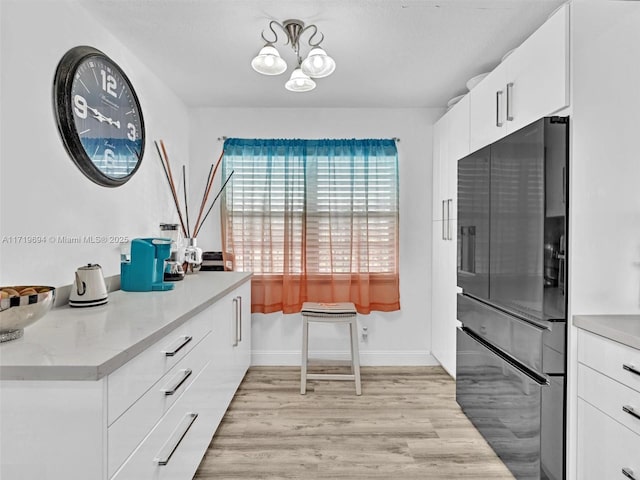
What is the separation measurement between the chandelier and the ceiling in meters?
0.05

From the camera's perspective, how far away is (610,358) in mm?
1427

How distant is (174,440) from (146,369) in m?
0.41

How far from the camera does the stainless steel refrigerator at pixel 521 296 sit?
165 centimetres

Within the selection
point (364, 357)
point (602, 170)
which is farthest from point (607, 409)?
point (364, 357)

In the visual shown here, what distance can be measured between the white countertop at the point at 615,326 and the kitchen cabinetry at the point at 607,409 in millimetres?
28

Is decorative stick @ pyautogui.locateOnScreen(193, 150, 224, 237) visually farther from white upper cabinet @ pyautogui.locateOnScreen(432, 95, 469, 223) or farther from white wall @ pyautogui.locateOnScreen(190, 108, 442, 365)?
white upper cabinet @ pyautogui.locateOnScreen(432, 95, 469, 223)

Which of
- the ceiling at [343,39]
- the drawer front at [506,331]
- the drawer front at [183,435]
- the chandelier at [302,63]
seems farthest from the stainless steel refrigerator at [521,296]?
the drawer front at [183,435]

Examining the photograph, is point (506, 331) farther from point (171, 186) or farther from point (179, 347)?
point (171, 186)

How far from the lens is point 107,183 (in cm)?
220

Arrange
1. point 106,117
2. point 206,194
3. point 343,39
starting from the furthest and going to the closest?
point 206,194 → point 343,39 → point 106,117

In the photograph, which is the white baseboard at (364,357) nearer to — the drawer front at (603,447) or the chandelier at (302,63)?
the drawer front at (603,447)

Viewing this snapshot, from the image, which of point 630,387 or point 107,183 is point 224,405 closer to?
point 107,183

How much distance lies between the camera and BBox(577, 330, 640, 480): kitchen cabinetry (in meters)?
1.33

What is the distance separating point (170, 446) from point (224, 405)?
0.96 m
